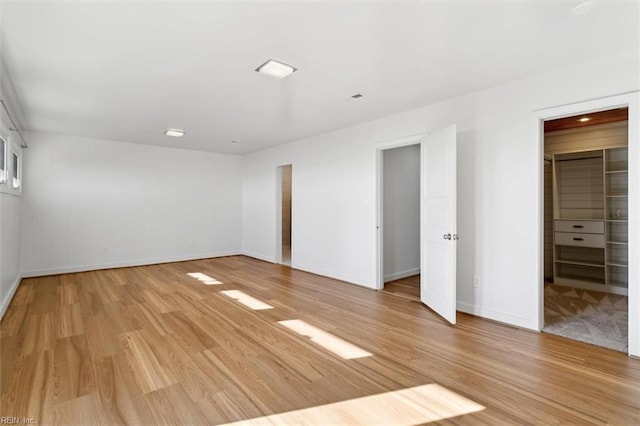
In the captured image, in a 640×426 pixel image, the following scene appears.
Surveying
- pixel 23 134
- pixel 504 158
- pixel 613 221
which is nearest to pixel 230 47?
pixel 504 158

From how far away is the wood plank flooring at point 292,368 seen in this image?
1838 mm

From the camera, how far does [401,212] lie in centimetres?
538

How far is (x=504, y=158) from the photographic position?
129 inches

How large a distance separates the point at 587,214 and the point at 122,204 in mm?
8297

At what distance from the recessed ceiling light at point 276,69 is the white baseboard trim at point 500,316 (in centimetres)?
320

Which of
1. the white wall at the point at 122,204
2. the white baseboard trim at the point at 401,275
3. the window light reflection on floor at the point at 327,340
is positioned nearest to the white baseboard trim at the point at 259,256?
the white wall at the point at 122,204

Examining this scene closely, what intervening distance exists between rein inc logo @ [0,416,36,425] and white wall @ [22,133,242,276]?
4.83 meters

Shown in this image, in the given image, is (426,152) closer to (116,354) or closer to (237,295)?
(237,295)

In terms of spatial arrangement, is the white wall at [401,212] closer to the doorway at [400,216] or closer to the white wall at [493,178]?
the doorway at [400,216]

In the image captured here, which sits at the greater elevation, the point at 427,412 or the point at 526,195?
the point at 526,195

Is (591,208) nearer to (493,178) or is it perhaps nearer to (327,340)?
(493,178)

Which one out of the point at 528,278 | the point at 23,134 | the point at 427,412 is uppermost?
the point at 23,134

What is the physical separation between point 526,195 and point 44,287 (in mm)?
6651

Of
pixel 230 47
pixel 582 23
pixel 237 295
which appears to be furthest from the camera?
pixel 237 295
